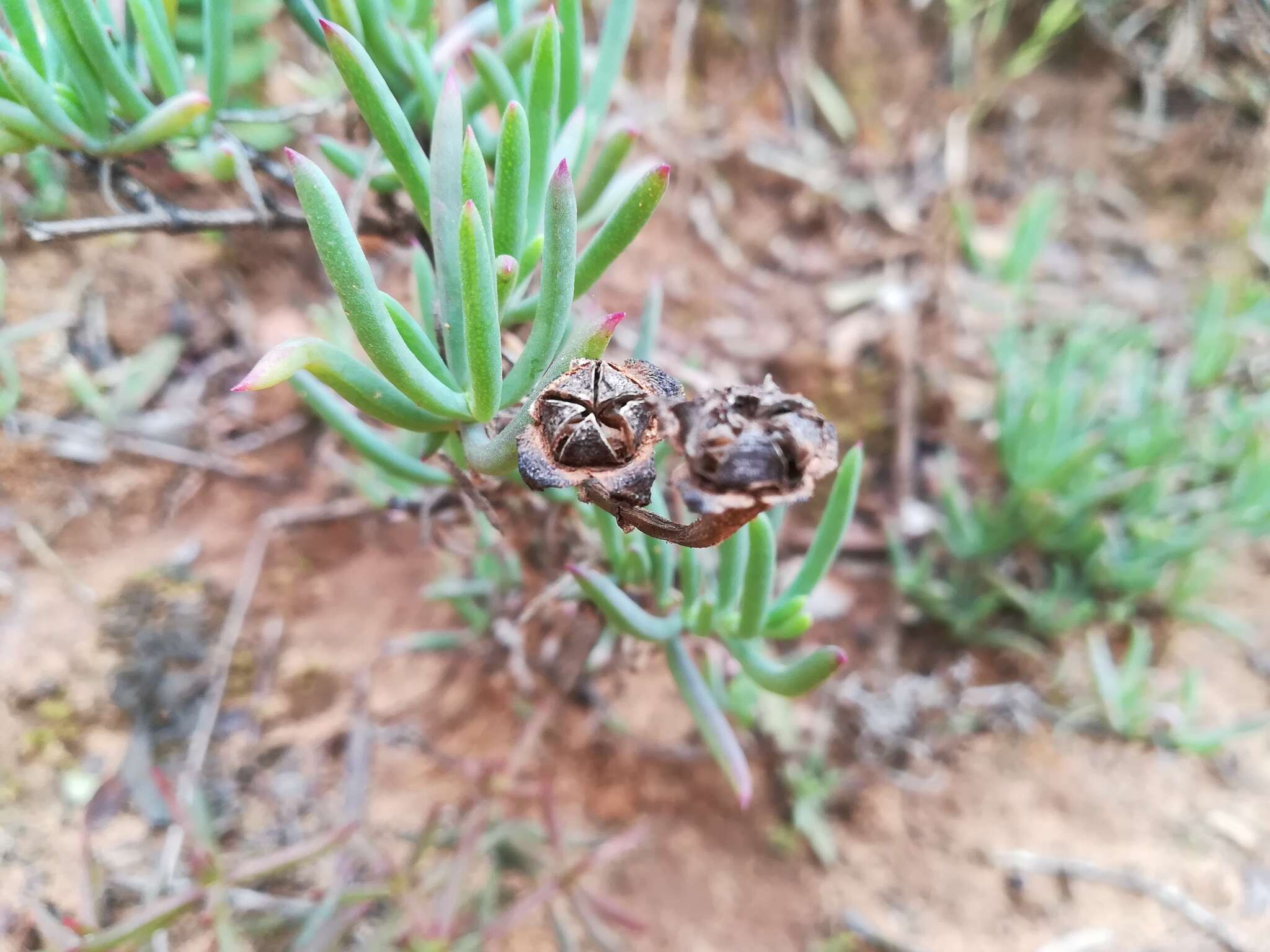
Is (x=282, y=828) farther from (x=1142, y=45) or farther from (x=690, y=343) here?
(x=1142, y=45)

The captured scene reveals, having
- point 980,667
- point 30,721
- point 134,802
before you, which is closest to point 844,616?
point 980,667

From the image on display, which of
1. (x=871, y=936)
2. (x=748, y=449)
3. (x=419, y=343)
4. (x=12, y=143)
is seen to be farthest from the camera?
(x=871, y=936)

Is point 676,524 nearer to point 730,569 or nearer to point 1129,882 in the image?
point 730,569

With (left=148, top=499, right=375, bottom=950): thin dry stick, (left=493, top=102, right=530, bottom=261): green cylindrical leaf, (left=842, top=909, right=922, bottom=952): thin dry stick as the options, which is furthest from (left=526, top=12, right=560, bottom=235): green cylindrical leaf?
(left=842, top=909, right=922, bottom=952): thin dry stick

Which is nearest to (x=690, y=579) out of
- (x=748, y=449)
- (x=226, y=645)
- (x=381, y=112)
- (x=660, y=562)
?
(x=660, y=562)

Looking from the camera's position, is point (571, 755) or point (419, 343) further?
point (571, 755)

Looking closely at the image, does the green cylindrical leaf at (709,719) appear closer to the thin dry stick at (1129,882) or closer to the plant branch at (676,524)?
the plant branch at (676,524)
